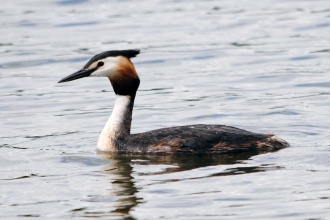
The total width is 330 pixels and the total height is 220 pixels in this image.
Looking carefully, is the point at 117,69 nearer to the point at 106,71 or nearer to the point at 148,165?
the point at 106,71

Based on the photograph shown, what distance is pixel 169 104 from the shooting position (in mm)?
14953

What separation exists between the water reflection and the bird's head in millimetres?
927

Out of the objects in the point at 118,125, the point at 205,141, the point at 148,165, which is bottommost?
the point at 148,165

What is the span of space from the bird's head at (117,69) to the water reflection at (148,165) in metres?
0.93

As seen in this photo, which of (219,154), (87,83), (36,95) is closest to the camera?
(219,154)

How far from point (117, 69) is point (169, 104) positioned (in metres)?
3.23

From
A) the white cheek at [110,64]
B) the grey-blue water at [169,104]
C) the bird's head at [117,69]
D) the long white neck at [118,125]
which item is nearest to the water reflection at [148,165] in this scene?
the grey-blue water at [169,104]

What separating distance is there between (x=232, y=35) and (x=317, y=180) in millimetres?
11497

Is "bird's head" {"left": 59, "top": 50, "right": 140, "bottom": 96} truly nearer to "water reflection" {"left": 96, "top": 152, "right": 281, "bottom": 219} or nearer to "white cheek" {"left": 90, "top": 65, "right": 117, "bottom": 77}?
"white cheek" {"left": 90, "top": 65, "right": 117, "bottom": 77}

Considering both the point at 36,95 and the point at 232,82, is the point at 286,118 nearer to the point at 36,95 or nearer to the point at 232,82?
the point at 232,82

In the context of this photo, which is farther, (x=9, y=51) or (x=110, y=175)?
(x=9, y=51)

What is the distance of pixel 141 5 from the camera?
25.0 m

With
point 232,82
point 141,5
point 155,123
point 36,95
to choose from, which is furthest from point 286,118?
point 141,5

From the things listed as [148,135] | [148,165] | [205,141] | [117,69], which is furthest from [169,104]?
[148,165]
